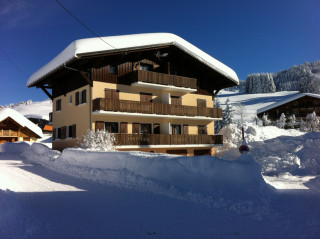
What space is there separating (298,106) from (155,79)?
34778mm

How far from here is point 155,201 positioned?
842cm

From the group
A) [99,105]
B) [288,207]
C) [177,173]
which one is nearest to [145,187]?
[177,173]

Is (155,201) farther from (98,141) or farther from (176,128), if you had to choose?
(176,128)

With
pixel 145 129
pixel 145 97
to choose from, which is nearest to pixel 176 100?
Answer: pixel 145 97

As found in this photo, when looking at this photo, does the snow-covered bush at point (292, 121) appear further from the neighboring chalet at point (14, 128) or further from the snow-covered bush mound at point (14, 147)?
the neighboring chalet at point (14, 128)

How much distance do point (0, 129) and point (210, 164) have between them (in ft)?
116

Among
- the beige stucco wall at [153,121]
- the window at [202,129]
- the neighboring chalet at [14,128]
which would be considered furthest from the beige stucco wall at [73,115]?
the neighboring chalet at [14,128]

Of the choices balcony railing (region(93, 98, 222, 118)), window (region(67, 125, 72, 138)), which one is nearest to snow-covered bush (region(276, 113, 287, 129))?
balcony railing (region(93, 98, 222, 118))

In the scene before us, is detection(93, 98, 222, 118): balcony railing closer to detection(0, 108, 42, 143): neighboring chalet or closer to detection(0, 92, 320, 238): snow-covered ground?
detection(0, 92, 320, 238): snow-covered ground

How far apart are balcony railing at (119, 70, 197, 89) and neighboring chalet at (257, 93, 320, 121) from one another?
2691 centimetres

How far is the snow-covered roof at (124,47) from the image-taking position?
1919cm

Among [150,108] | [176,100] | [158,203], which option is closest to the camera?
[158,203]

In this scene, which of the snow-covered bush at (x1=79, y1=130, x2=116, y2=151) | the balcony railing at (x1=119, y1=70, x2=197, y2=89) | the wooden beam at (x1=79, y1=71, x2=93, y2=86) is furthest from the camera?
the balcony railing at (x1=119, y1=70, x2=197, y2=89)

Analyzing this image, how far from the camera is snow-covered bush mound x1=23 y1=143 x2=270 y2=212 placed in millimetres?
8391
